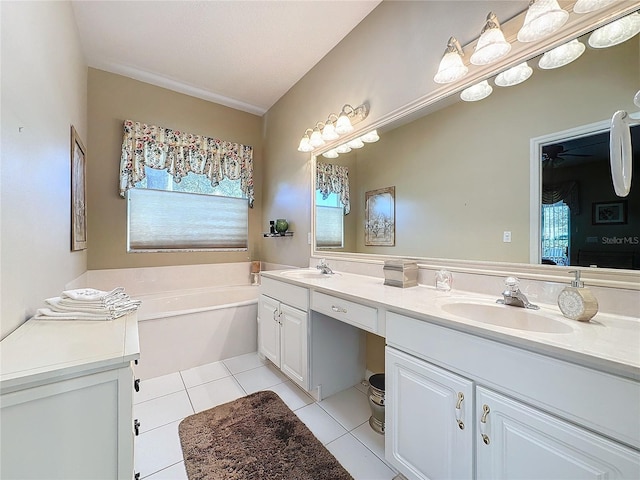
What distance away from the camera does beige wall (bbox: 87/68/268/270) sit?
257cm

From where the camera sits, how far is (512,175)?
4.19 ft

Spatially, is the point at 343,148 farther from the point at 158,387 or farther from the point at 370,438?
the point at 158,387

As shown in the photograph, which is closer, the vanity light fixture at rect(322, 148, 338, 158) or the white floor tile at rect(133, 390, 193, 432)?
the white floor tile at rect(133, 390, 193, 432)

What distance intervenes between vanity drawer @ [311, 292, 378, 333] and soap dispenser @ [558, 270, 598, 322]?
70 cm

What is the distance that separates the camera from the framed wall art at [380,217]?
1.85m

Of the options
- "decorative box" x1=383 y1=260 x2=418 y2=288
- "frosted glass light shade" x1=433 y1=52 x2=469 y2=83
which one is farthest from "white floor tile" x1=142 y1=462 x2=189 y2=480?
"frosted glass light shade" x1=433 y1=52 x2=469 y2=83

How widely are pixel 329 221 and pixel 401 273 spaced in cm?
98

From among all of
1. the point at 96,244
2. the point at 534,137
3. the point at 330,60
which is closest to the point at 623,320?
the point at 534,137

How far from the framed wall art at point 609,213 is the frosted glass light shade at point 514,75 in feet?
2.17

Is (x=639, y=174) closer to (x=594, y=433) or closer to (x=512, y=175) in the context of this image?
(x=512, y=175)

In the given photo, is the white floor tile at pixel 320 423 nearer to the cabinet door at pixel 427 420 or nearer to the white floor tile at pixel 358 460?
the white floor tile at pixel 358 460

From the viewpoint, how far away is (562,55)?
3.66ft

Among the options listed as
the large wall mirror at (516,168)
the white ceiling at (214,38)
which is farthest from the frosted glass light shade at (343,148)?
the white ceiling at (214,38)

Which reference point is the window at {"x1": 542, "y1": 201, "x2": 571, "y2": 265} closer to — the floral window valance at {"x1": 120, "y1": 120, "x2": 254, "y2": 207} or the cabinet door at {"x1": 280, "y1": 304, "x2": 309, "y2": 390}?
the cabinet door at {"x1": 280, "y1": 304, "x2": 309, "y2": 390}
